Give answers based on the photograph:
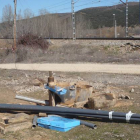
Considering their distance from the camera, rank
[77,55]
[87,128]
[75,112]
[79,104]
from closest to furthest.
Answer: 1. [87,128]
2. [75,112]
3. [79,104]
4. [77,55]

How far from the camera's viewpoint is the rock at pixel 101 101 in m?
8.08

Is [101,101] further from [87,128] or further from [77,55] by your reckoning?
[77,55]

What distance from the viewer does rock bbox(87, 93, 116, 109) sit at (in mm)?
8078

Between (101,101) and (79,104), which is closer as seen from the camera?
(101,101)

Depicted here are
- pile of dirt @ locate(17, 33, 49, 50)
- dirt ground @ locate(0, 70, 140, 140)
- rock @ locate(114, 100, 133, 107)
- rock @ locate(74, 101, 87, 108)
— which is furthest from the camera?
pile of dirt @ locate(17, 33, 49, 50)

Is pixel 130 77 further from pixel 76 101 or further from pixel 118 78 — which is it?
pixel 76 101

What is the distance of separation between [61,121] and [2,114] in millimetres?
2046

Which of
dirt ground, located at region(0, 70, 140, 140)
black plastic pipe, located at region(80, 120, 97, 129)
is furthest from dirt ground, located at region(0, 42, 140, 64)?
black plastic pipe, located at region(80, 120, 97, 129)

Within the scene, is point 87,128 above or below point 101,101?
below

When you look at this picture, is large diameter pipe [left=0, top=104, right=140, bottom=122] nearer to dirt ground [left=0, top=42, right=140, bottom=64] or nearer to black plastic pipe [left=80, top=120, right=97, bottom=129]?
black plastic pipe [left=80, top=120, right=97, bottom=129]

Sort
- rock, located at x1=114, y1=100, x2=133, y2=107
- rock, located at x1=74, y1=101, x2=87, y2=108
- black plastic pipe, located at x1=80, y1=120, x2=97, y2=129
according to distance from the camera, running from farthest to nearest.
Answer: rock, located at x1=114, y1=100, x2=133, y2=107
rock, located at x1=74, y1=101, x2=87, y2=108
black plastic pipe, located at x1=80, y1=120, x2=97, y2=129

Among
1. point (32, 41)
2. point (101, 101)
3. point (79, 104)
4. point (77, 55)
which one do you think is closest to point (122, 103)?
point (101, 101)

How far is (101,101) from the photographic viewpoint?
8133 millimetres

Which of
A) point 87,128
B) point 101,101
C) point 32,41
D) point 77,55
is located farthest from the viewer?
point 32,41
